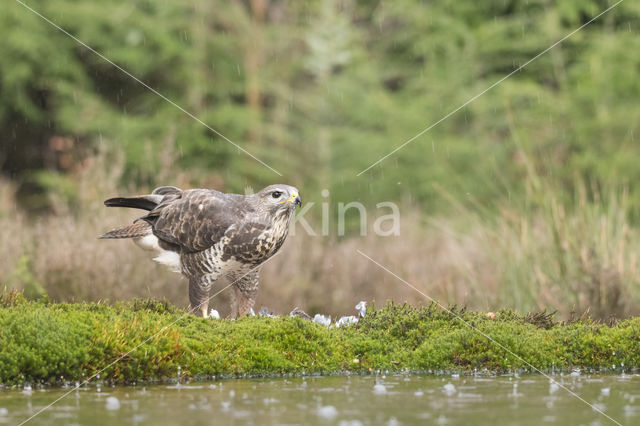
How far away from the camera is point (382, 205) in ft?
55.4

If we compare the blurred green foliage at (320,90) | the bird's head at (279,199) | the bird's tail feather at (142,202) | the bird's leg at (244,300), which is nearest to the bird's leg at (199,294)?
the bird's leg at (244,300)

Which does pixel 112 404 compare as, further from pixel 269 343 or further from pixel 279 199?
pixel 279 199

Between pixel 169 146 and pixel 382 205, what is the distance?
200 inches

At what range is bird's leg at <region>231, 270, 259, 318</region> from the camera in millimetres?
8336

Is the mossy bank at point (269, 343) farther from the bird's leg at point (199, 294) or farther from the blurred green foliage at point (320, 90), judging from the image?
the blurred green foliage at point (320, 90)

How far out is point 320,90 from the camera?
18578 mm

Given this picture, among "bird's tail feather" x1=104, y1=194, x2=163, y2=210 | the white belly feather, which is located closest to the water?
the white belly feather

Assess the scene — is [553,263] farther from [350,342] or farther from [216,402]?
[216,402]

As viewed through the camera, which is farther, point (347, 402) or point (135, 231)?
point (135, 231)

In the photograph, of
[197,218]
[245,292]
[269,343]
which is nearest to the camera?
[269,343]

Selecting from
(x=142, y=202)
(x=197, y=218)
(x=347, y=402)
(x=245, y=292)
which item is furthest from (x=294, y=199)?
(x=347, y=402)

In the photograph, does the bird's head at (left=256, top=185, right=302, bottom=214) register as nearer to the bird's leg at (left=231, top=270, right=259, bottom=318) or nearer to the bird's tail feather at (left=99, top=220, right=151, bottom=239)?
the bird's leg at (left=231, top=270, right=259, bottom=318)

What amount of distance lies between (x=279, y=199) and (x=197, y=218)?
0.85 m

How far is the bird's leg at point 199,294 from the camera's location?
8.12m
